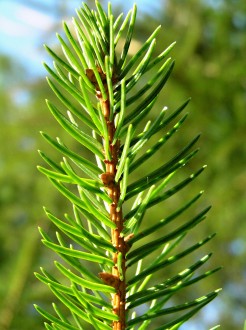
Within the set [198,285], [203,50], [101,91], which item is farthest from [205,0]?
[101,91]

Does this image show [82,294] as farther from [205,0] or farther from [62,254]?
[205,0]

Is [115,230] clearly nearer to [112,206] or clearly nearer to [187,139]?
[112,206]

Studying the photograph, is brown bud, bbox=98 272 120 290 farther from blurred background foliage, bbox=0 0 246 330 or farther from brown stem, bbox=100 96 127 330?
blurred background foliage, bbox=0 0 246 330

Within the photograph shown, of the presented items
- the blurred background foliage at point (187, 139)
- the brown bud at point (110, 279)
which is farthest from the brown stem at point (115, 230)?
the blurred background foliage at point (187, 139)

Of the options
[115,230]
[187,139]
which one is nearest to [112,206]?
[115,230]

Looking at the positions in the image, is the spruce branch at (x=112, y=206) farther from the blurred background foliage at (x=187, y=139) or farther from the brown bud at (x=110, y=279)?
the blurred background foliage at (x=187, y=139)

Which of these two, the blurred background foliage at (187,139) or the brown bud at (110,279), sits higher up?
the blurred background foliage at (187,139)

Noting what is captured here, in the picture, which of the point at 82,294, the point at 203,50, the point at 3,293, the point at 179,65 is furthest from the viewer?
the point at 203,50
